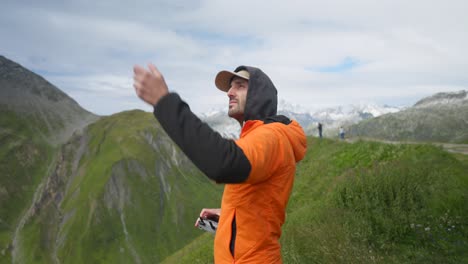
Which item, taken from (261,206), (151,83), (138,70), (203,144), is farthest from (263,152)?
(138,70)

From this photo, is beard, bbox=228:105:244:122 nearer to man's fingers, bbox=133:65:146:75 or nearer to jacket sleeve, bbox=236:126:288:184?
jacket sleeve, bbox=236:126:288:184

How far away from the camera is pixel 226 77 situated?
343cm

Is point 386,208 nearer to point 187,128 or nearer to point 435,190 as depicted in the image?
point 435,190

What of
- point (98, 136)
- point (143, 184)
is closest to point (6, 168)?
point (98, 136)

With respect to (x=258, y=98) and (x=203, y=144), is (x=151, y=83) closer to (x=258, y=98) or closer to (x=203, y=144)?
(x=203, y=144)

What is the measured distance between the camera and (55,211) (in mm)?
142750

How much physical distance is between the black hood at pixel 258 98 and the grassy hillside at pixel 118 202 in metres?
132

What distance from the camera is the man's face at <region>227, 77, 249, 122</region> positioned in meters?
3.19

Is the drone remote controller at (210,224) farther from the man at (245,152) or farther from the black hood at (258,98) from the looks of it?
the black hood at (258,98)

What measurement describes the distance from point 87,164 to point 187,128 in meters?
174

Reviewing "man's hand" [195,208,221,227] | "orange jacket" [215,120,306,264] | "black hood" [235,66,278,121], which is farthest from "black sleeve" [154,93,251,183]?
"man's hand" [195,208,221,227]

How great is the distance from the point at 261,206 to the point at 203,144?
940 millimetres

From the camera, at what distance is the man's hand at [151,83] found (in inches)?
92.3

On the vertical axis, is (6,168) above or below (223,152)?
below
